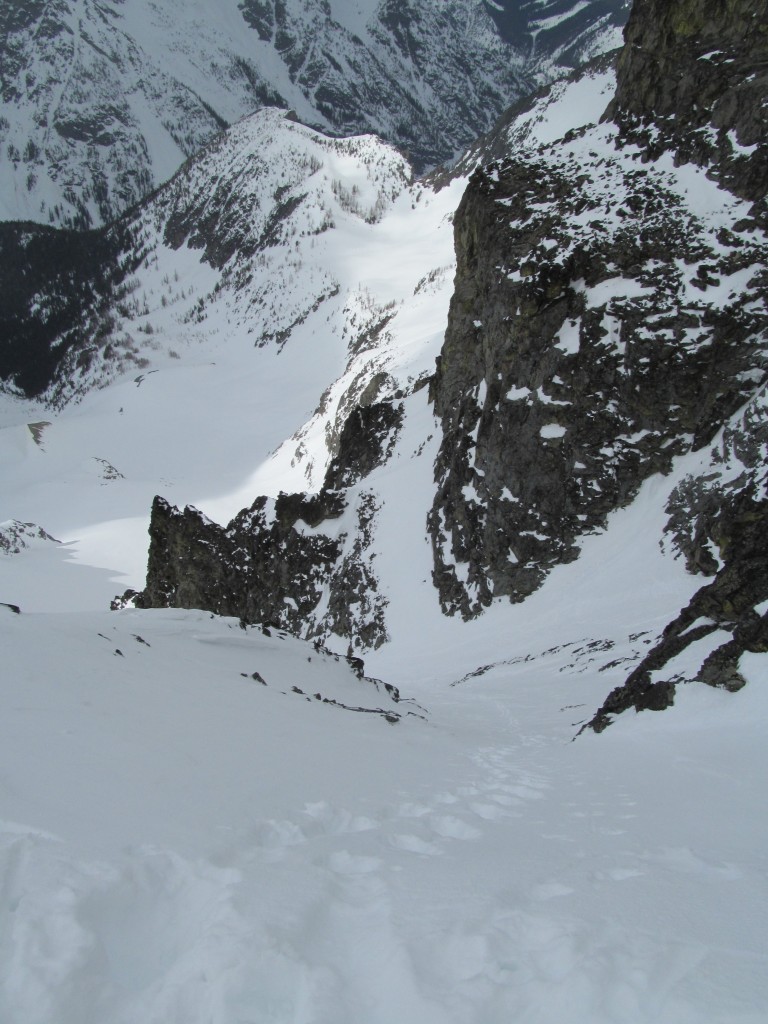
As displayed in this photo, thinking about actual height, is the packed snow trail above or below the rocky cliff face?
below

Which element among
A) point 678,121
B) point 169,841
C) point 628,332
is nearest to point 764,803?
point 169,841

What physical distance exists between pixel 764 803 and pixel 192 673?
249 inches

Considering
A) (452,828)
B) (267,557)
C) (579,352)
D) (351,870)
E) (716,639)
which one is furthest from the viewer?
(267,557)

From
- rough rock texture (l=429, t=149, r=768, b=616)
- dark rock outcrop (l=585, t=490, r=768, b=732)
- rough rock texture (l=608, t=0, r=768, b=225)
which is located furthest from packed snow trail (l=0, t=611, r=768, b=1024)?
rough rock texture (l=608, t=0, r=768, b=225)

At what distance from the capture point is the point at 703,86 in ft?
67.2

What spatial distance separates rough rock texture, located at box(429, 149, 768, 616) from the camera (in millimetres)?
18344

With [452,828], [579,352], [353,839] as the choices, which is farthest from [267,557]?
[353,839]

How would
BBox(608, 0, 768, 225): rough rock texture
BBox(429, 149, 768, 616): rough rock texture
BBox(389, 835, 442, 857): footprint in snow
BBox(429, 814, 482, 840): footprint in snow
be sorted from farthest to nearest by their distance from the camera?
BBox(608, 0, 768, 225): rough rock texture
BBox(429, 149, 768, 616): rough rock texture
BBox(429, 814, 482, 840): footprint in snow
BBox(389, 835, 442, 857): footprint in snow

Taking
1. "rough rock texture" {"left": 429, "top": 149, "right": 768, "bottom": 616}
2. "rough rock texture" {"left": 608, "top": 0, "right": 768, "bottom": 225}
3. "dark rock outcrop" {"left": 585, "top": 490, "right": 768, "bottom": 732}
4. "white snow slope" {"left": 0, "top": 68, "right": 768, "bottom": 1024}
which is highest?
"rough rock texture" {"left": 608, "top": 0, "right": 768, "bottom": 225}

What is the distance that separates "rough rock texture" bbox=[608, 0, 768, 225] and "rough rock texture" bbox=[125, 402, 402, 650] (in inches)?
747

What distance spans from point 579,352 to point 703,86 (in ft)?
32.9

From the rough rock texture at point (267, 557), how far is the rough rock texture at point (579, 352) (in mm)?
7330

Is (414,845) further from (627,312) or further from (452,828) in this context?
(627,312)

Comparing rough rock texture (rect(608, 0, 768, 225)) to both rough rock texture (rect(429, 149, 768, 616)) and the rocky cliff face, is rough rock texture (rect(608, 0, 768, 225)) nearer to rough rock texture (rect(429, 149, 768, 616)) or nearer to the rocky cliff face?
the rocky cliff face
